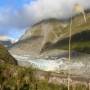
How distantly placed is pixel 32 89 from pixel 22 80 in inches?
46.3

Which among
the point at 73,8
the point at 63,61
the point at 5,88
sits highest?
the point at 63,61

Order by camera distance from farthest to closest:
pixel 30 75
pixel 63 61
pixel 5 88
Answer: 1. pixel 63 61
2. pixel 30 75
3. pixel 5 88

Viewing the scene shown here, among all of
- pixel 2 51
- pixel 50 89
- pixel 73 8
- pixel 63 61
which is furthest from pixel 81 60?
pixel 73 8

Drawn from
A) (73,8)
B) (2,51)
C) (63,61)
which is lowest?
(73,8)

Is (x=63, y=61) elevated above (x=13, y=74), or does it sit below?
above

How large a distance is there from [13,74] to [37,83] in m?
1.57

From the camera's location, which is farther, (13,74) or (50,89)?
(50,89)

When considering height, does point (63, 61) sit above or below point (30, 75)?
above

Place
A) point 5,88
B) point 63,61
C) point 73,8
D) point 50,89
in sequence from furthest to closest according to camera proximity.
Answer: point 63,61 < point 50,89 < point 5,88 < point 73,8

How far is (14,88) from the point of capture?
21625 millimetres

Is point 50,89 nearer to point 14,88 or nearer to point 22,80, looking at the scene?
point 22,80

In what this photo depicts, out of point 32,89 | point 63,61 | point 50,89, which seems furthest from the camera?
point 63,61

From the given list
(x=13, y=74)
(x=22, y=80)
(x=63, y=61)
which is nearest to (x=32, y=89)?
(x=22, y=80)

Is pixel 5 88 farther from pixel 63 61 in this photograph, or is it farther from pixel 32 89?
pixel 63 61
